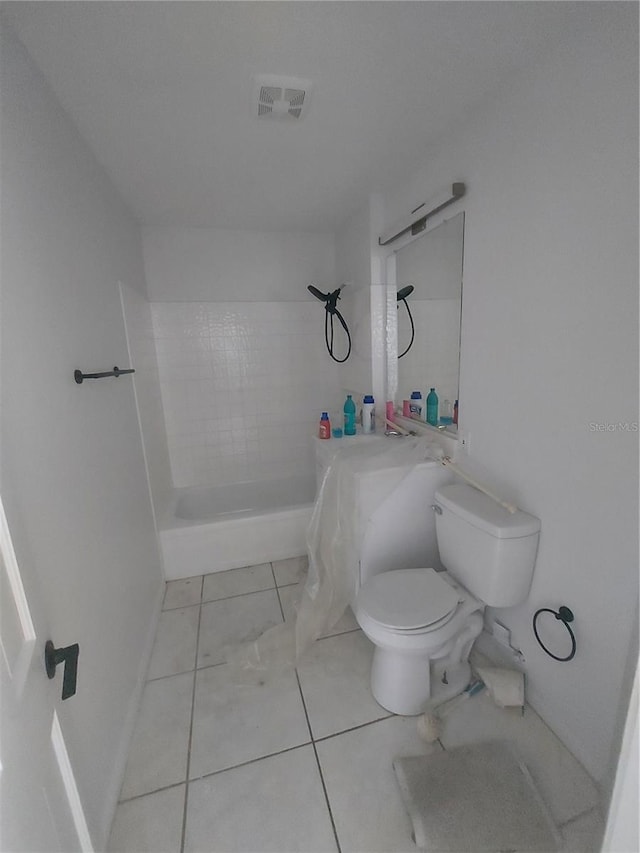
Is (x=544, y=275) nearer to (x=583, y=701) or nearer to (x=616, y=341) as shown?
(x=616, y=341)

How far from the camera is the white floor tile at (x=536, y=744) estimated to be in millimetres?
1027

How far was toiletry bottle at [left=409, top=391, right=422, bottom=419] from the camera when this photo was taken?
1946 millimetres

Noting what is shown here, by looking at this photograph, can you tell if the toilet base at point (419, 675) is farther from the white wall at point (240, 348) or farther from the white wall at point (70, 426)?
the white wall at point (240, 348)

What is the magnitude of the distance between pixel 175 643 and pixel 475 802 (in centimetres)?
129

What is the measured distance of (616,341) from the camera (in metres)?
0.90

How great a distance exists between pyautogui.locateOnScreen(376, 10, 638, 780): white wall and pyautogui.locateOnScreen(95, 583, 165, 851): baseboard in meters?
1.41

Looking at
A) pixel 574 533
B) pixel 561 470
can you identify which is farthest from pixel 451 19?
pixel 574 533

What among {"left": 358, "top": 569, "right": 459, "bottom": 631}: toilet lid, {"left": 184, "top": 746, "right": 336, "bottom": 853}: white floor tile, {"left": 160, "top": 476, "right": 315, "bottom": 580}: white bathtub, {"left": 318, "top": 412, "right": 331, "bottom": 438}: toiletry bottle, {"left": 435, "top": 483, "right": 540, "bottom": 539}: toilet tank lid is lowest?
{"left": 184, "top": 746, "right": 336, "bottom": 853}: white floor tile

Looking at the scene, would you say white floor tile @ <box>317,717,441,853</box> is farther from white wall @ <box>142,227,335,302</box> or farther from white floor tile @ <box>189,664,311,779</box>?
white wall @ <box>142,227,335,302</box>

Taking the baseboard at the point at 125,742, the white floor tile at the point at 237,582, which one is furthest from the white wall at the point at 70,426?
the white floor tile at the point at 237,582

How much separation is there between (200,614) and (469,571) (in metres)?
1.35

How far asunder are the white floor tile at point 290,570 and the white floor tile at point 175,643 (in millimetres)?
475

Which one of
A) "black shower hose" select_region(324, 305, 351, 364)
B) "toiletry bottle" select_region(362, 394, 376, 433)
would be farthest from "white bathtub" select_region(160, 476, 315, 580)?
"black shower hose" select_region(324, 305, 351, 364)

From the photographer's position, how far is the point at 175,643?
1.64 m
